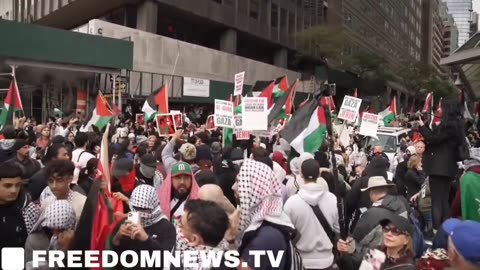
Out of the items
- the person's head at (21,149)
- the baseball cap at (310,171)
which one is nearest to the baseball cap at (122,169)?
the baseball cap at (310,171)

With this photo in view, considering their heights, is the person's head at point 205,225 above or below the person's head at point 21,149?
below

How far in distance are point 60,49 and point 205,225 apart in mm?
20492

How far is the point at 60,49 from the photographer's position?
22234mm

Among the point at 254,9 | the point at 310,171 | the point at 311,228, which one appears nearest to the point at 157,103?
the point at 310,171

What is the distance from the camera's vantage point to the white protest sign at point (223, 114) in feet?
35.9

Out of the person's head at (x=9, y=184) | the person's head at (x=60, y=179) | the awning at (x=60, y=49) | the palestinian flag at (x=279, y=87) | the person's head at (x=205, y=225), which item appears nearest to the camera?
the person's head at (x=205, y=225)

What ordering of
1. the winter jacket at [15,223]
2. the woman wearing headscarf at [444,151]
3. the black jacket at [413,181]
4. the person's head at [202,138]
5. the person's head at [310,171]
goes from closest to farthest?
the winter jacket at [15,223], the person's head at [310,171], the woman wearing headscarf at [444,151], the black jacket at [413,181], the person's head at [202,138]

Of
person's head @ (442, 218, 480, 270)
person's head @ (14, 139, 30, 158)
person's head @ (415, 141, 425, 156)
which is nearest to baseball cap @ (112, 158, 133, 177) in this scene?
person's head @ (14, 139, 30, 158)

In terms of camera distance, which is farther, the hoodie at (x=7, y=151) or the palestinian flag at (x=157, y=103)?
the palestinian flag at (x=157, y=103)

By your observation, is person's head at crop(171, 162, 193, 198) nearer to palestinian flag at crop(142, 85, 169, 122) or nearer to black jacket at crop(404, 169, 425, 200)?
black jacket at crop(404, 169, 425, 200)

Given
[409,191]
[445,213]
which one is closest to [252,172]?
[445,213]

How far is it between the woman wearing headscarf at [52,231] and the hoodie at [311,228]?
1.97 meters

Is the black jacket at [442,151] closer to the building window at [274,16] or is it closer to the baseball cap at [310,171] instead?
the baseball cap at [310,171]

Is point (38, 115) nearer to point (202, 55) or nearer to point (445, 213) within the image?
point (202, 55)
